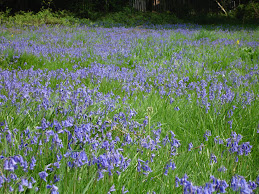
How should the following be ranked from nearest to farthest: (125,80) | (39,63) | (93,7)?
(125,80), (39,63), (93,7)

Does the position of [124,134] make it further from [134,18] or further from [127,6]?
[127,6]

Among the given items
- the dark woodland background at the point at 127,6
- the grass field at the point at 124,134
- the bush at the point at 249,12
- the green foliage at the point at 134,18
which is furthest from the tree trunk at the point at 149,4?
the grass field at the point at 124,134

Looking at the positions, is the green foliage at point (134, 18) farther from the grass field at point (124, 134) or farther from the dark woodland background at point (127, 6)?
the grass field at point (124, 134)

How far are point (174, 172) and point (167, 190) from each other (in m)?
0.20

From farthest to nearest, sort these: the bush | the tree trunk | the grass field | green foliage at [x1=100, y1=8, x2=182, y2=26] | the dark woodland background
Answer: the tree trunk < the dark woodland background < the bush < green foliage at [x1=100, y1=8, x2=182, y2=26] < the grass field

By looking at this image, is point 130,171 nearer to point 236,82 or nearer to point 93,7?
point 236,82

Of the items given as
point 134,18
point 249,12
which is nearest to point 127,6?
point 134,18

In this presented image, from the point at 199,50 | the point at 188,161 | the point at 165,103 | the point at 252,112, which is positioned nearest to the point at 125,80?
the point at 165,103

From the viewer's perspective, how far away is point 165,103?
3.28 m

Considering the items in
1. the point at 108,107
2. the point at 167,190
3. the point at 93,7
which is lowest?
the point at 167,190

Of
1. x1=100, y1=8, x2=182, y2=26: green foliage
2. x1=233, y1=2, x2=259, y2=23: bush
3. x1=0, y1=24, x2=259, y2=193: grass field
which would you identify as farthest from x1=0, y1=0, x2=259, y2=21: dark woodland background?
x1=0, y1=24, x2=259, y2=193: grass field

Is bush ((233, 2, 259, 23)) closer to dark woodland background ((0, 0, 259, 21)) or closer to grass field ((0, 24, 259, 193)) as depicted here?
dark woodland background ((0, 0, 259, 21))

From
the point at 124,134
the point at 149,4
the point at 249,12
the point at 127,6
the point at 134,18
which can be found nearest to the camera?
the point at 124,134

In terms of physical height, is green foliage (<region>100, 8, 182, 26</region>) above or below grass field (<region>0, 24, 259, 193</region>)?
above
